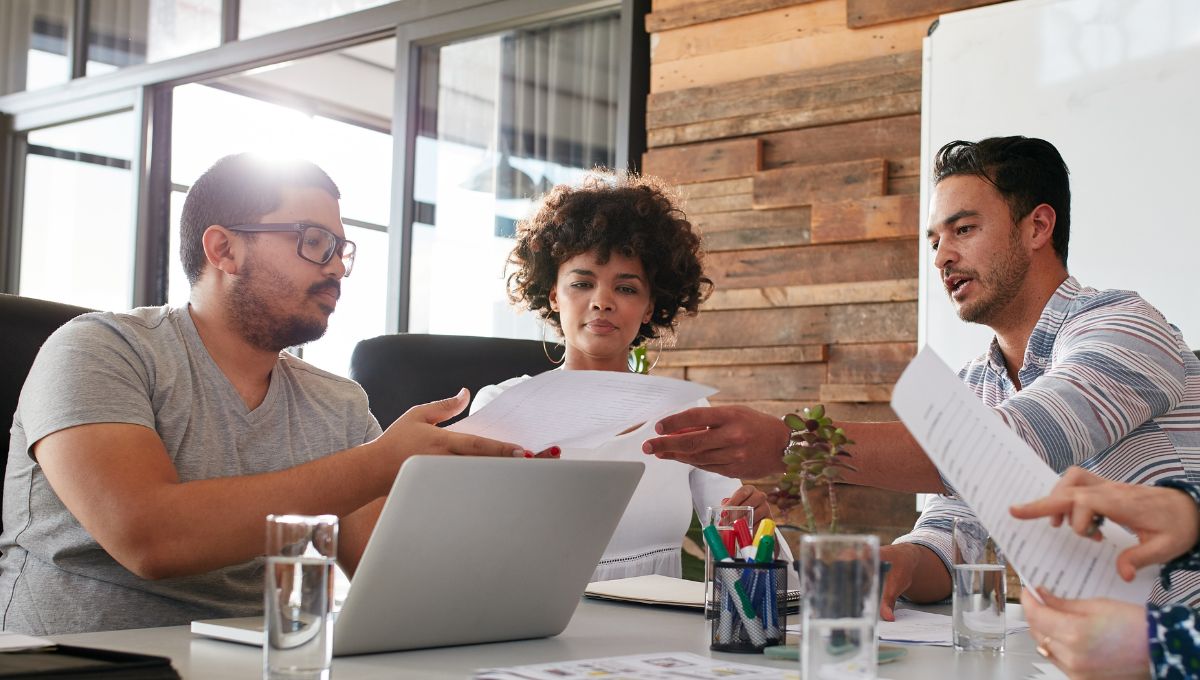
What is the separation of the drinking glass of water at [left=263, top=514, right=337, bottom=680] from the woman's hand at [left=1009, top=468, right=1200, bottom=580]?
0.50 meters

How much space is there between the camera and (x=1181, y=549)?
0.87 metres

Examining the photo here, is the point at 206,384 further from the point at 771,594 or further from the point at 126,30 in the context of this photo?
the point at 126,30

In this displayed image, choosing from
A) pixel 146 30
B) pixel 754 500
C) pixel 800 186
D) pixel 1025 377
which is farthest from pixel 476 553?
pixel 146 30

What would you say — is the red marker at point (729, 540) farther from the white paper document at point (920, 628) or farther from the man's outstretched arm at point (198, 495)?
the man's outstretched arm at point (198, 495)

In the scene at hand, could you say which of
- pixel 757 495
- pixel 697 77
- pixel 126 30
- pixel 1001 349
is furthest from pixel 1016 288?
pixel 126 30

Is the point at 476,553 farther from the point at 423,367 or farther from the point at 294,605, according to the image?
Result: the point at 423,367

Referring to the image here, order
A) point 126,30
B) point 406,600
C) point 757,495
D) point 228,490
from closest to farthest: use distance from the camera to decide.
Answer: point 406,600, point 228,490, point 757,495, point 126,30

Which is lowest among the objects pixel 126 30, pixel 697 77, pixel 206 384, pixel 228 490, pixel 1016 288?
pixel 228 490

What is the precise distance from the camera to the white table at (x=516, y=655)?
939mm

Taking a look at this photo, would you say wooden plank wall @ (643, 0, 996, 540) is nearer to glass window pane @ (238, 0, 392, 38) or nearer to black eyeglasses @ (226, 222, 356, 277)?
glass window pane @ (238, 0, 392, 38)

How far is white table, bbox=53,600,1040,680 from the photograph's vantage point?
939 millimetres

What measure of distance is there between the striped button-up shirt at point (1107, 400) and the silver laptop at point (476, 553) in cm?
57

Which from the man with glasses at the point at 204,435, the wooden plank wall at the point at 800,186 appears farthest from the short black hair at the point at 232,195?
the wooden plank wall at the point at 800,186

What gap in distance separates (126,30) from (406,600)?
14.8ft
